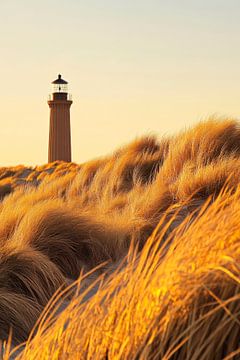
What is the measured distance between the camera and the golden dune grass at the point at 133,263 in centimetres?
174

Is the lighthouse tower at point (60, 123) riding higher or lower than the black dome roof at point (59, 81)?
lower

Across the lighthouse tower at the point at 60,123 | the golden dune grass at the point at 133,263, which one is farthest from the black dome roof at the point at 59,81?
the golden dune grass at the point at 133,263

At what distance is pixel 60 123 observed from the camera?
29406 millimetres

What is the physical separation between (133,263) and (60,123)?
27758 millimetres

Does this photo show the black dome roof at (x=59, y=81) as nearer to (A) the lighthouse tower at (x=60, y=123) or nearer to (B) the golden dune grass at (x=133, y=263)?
(A) the lighthouse tower at (x=60, y=123)

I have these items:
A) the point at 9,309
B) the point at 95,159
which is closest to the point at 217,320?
the point at 9,309

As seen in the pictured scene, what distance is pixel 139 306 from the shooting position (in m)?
1.82

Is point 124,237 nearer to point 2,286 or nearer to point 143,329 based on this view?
point 2,286

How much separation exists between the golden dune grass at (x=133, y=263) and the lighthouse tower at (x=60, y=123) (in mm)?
18404

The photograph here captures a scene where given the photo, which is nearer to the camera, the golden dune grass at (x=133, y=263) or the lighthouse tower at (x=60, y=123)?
the golden dune grass at (x=133, y=263)

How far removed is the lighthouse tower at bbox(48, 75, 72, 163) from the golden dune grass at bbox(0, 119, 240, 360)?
1840cm

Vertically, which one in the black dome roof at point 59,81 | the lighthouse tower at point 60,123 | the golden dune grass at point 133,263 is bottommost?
the golden dune grass at point 133,263

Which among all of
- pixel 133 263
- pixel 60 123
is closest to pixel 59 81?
pixel 60 123

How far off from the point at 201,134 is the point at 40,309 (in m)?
4.72
